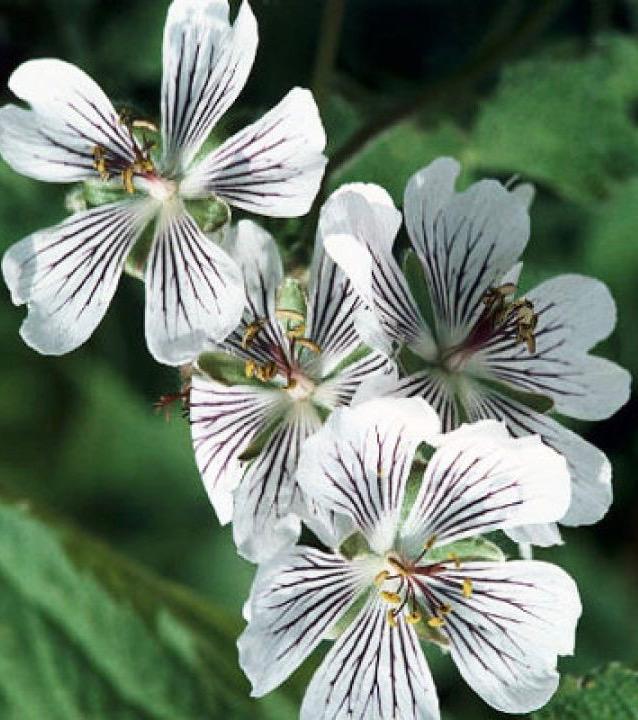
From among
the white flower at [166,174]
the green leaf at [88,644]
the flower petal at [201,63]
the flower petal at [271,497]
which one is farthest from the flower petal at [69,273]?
the green leaf at [88,644]

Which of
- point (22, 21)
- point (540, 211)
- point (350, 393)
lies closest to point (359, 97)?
point (540, 211)

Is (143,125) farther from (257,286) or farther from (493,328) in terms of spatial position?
(493,328)

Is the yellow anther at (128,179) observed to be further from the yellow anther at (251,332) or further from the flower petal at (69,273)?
the yellow anther at (251,332)

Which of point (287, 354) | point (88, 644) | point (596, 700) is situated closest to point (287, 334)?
point (287, 354)

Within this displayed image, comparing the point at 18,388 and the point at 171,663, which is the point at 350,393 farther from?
the point at 18,388

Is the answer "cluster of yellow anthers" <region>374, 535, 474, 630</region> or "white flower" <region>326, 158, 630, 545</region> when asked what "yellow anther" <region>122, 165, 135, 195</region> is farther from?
"cluster of yellow anthers" <region>374, 535, 474, 630</region>

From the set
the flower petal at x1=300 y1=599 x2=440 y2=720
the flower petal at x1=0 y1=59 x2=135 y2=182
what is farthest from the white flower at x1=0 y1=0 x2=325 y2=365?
the flower petal at x1=300 y1=599 x2=440 y2=720
